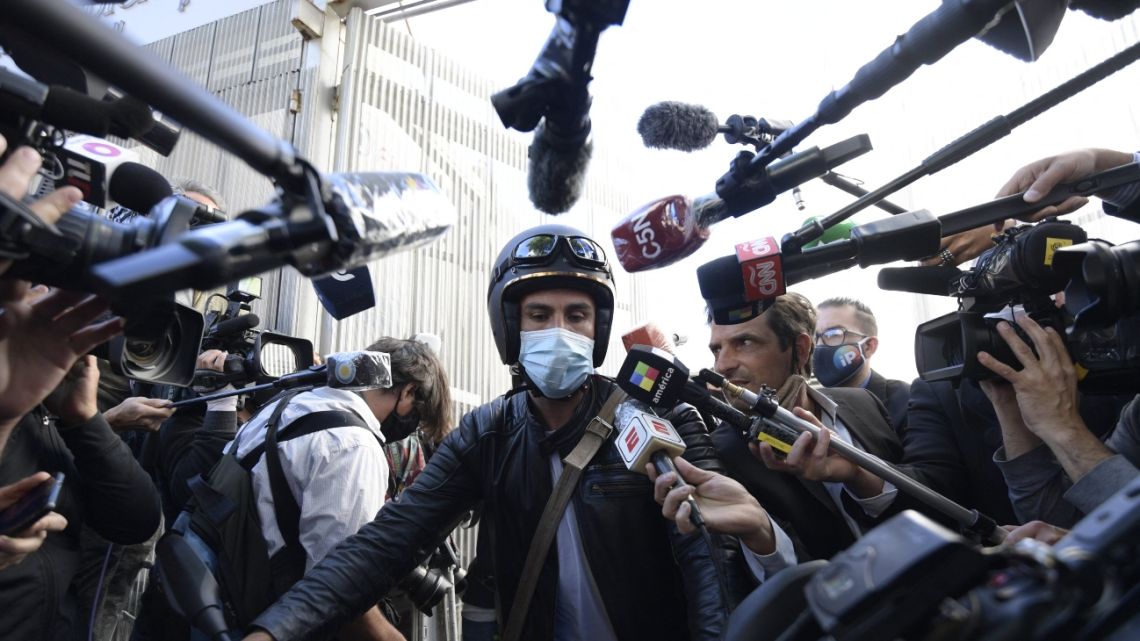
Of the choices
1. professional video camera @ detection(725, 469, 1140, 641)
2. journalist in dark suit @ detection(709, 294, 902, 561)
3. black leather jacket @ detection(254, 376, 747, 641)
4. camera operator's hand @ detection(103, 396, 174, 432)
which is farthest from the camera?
camera operator's hand @ detection(103, 396, 174, 432)

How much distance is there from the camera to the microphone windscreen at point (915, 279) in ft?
6.53

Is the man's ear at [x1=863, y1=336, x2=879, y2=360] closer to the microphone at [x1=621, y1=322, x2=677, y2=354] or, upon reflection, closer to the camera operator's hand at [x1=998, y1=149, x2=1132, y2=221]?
the microphone at [x1=621, y1=322, x2=677, y2=354]

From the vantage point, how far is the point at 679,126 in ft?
6.09

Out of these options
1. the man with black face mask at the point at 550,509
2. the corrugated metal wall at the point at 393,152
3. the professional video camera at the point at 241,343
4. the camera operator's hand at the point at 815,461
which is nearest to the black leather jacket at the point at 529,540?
the man with black face mask at the point at 550,509

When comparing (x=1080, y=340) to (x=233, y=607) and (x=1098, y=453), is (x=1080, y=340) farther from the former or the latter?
(x=233, y=607)

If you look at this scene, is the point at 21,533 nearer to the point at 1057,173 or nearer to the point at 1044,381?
the point at 1044,381

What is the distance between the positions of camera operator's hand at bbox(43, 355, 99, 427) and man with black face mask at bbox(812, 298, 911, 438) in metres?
3.08

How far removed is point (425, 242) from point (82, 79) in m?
0.59

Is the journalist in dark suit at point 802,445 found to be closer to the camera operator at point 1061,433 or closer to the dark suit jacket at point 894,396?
the dark suit jacket at point 894,396

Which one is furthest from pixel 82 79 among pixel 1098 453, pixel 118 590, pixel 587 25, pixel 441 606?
pixel 441 606

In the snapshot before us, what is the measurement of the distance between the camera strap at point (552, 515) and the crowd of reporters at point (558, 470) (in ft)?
0.07

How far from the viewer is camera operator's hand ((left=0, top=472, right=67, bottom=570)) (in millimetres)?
1690

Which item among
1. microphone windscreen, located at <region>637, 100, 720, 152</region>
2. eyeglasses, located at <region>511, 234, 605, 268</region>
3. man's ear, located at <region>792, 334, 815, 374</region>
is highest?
microphone windscreen, located at <region>637, 100, 720, 152</region>

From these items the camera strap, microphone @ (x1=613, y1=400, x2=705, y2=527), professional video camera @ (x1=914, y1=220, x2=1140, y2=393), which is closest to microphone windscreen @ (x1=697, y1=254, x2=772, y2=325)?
microphone @ (x1=613, y1=400, x2=705, y2=527)
